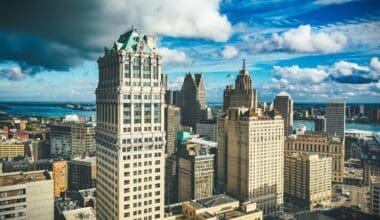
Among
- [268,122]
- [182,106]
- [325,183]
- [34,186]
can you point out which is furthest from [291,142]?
[34,186]

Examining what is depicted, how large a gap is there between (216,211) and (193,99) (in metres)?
74.3

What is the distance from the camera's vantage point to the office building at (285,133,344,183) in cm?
6756

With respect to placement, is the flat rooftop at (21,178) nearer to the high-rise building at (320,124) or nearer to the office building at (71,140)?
the office building at (71,140)

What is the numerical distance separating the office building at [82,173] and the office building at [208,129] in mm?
42998

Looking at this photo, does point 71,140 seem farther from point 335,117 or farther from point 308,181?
point 335,117

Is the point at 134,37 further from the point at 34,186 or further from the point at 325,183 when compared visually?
the point at 325,183

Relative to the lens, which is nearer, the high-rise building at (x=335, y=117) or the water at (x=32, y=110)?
the water at (x=32, y=110)

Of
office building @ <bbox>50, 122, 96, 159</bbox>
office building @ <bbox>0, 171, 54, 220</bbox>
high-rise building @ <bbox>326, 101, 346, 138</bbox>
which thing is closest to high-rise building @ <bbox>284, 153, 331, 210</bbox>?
office building @ <bbox>0, 171, 54, 220</bbox>

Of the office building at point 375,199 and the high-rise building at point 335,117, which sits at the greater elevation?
the high-rise building at point 335,117

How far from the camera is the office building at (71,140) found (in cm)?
7812

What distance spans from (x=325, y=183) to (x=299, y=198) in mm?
5098

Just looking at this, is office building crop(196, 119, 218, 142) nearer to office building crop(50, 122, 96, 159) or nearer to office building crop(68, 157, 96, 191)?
office building crop(50, 122, 96, 159)

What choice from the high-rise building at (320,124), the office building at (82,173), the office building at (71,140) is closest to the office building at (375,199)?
the office building at (82,173)

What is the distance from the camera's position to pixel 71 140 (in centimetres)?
7869
